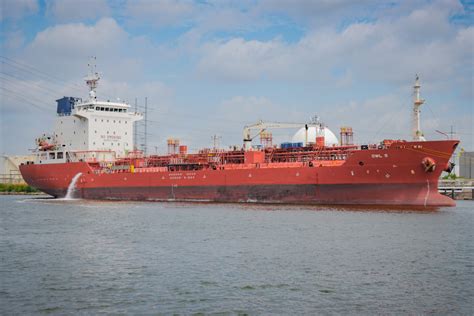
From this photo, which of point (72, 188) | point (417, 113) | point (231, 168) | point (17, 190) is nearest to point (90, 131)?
point (72, 188)

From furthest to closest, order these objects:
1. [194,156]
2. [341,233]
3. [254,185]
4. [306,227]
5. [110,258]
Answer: [194,156]
[254,185]
[306,227]
[341,233]
[110,258]

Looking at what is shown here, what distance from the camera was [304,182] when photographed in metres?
30.0

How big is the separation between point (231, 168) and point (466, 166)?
4532cm

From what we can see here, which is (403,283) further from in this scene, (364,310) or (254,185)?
(254,185)

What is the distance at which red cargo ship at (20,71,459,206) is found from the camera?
88.3 feet

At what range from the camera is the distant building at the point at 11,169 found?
77062 millimetres

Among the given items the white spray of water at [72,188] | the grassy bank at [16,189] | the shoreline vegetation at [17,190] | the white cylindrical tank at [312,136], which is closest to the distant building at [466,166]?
the white cylindrical tank at [312,136]

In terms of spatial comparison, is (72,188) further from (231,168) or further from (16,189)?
(16,189)

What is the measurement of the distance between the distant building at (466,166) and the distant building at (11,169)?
57.1 meters

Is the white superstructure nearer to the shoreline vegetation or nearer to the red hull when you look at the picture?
the red hull

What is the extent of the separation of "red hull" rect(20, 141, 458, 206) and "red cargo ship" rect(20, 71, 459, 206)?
5cm

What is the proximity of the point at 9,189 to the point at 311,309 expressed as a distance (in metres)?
65.9

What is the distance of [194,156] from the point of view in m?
38.5

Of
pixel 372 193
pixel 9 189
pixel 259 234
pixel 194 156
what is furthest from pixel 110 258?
pixel 9 189
